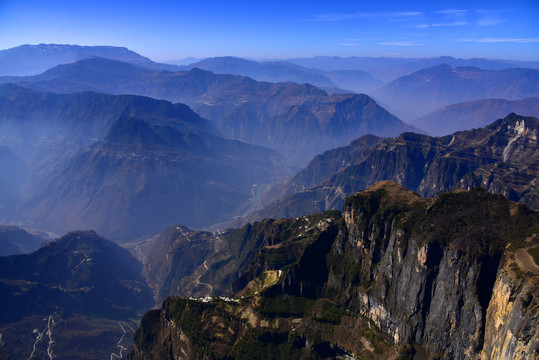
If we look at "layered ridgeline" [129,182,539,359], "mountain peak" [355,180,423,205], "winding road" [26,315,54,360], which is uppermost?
"mountain peak" [355,180,423,205]

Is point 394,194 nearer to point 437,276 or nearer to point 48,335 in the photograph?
point 437,276

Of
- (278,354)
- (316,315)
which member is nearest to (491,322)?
(316,315)

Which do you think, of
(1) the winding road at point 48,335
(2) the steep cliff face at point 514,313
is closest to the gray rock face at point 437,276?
(2) the steep cliff face at point 514,313

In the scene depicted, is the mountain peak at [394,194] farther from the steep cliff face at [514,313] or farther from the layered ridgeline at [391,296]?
the steep cliff face at [514,313]

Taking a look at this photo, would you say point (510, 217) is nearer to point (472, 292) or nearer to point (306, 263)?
point (472, 292)

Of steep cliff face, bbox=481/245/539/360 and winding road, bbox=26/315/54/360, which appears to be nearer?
steep cliff face, bbox=481/245/539/360

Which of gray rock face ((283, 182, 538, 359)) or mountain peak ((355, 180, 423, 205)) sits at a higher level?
mountain peak ((355, 180, 423, 205))

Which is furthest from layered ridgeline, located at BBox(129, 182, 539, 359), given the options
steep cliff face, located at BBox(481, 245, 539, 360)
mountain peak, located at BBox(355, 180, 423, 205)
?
mountain peak, located at BBox(355, 180, 423, 205)

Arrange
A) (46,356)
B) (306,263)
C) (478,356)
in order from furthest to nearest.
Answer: (46,356) → (306,263) → (478,356)

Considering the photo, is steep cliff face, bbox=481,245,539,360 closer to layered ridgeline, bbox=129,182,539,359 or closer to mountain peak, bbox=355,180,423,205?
layered ridgeline, bbox=129,182,539,359
